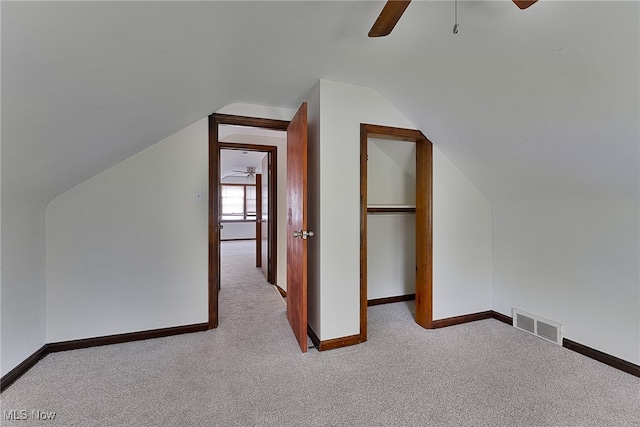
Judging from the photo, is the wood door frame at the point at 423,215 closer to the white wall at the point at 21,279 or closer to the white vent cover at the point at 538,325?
the white vent cover at the point at 538,325

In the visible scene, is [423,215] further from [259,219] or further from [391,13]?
[259,219]

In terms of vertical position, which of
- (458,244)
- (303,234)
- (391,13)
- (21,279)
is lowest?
(21,279)

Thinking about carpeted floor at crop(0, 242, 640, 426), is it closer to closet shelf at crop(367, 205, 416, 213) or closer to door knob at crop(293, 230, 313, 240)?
door knob at crop(293, 230, 313, 240)

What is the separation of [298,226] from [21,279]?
1860 mm

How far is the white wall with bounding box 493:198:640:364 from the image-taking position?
6.03ft

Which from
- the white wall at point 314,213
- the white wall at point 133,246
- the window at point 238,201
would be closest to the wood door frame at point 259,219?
the white wall at point 133,246

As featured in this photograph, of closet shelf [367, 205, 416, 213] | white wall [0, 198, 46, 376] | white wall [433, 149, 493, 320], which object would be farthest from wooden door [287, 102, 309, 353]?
white wall [0, 198, 46, 376]

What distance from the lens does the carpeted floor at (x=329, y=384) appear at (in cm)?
142

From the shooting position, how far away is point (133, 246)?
90.4 inches

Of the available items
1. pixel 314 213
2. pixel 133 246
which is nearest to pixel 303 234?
pixel 314 213

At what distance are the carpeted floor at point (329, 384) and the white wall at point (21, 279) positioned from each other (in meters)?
0.20

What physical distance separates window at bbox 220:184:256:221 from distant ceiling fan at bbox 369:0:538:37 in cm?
917

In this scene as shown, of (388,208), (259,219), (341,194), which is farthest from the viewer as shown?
(259,219)

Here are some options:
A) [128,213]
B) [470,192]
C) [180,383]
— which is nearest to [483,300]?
[470,192]
